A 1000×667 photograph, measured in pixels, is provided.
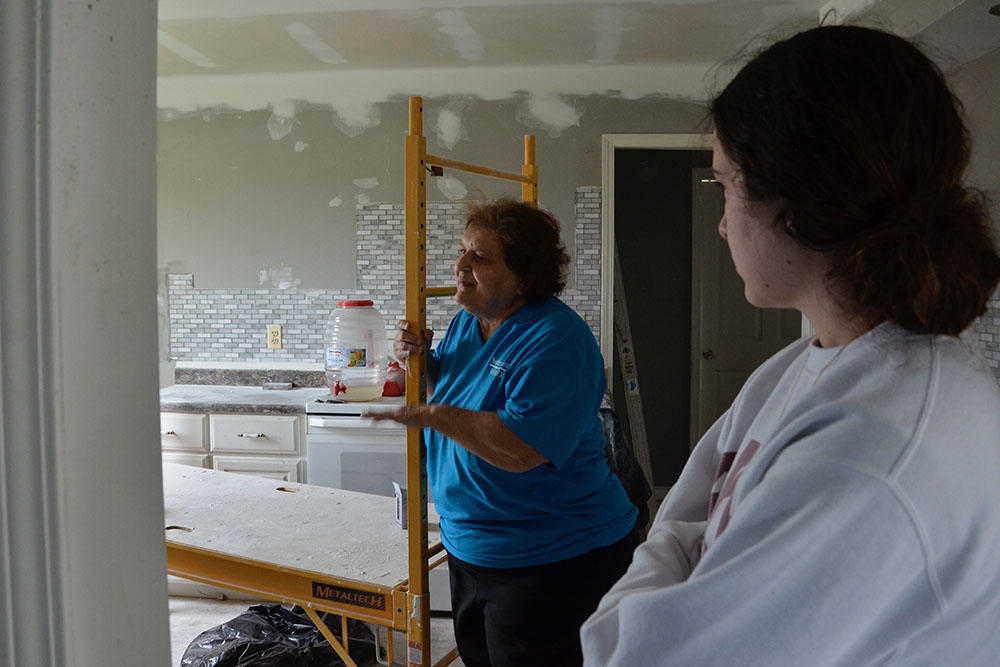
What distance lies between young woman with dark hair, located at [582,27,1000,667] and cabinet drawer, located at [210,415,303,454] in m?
3.34

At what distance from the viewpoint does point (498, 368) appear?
186cm

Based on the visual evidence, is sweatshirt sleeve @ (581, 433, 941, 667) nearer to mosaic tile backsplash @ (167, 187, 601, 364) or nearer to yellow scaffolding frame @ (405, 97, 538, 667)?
yellow scaffolding frame @ (405, 97, 538, 667)

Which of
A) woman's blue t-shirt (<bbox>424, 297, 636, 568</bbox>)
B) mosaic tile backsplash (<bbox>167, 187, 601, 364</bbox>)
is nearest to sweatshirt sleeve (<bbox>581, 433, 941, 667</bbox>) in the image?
woman's blue t-shirt (<bbox>424, 297, 636, 568</bbox>)

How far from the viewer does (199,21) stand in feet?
11.5

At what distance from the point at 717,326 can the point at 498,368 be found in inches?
146

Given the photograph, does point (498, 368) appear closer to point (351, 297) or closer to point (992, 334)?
point (992, 334)

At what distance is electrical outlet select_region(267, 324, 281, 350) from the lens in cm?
455

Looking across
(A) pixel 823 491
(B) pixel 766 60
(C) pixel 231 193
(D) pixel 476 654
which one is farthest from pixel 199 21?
(A) pixel 823 491

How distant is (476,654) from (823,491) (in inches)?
62.9

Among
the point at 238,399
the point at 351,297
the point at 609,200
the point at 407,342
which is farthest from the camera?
the point at 351,297

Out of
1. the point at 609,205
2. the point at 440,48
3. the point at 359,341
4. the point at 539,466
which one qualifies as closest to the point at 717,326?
the point at 609,205

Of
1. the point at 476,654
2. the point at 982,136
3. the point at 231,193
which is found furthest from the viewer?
the point at 231,193

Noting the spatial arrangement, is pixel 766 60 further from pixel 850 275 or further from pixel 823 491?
pixel 823 491

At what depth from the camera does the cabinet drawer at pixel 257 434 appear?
12.8 ft
